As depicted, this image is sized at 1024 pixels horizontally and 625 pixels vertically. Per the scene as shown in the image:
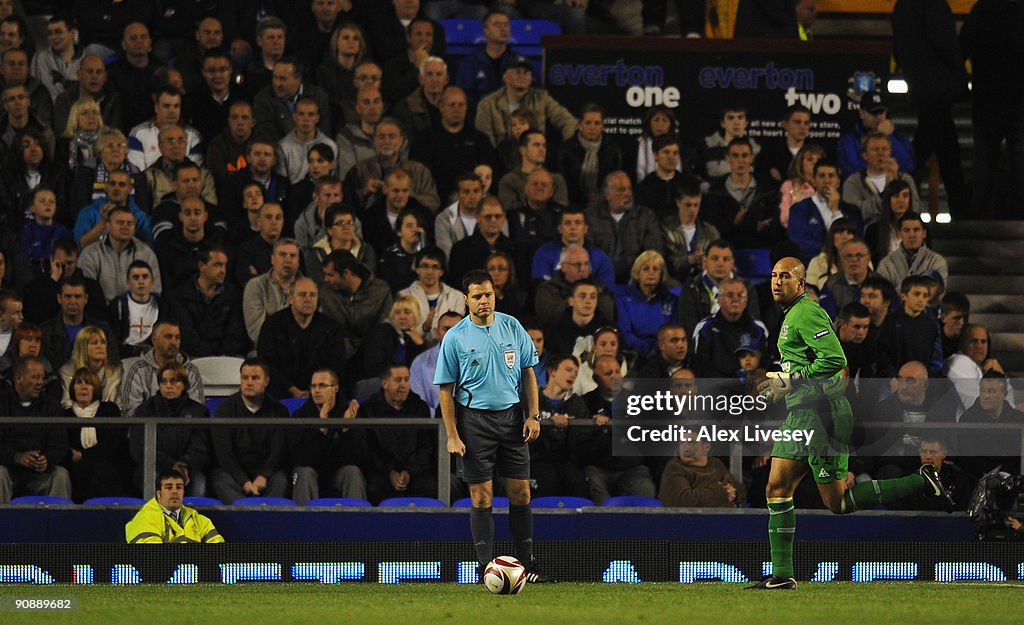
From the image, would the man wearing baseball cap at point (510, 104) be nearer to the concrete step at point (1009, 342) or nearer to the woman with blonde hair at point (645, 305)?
the woman with blonde hair at point (645, 305)

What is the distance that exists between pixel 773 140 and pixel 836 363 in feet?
24.2

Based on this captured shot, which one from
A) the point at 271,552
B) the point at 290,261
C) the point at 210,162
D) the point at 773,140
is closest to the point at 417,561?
the point at 271,552

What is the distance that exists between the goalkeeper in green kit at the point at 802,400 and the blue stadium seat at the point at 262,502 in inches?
170

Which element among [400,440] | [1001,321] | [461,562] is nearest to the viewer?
[461,562]

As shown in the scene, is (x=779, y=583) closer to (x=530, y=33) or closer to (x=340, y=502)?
(x=340, y=502)

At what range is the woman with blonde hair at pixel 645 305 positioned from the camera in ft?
49.3

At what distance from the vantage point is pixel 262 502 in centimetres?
1352

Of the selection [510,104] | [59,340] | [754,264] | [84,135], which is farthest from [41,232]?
[754,264]

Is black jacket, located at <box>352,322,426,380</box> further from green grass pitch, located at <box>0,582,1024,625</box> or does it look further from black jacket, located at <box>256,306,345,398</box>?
green grass pitch, located at <box>0,582,1024,625</box>

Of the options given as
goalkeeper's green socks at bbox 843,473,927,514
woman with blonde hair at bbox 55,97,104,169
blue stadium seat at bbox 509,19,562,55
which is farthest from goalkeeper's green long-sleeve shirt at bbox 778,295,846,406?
blue stadium seat at bbox 509,19,562,55

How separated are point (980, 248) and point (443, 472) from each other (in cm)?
698

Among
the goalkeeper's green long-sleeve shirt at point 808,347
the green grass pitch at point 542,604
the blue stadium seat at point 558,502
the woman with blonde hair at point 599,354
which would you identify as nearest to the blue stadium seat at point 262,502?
the green grass pitch at point 542,604

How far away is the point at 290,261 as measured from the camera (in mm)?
14789

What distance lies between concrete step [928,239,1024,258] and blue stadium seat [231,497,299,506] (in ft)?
24.4
